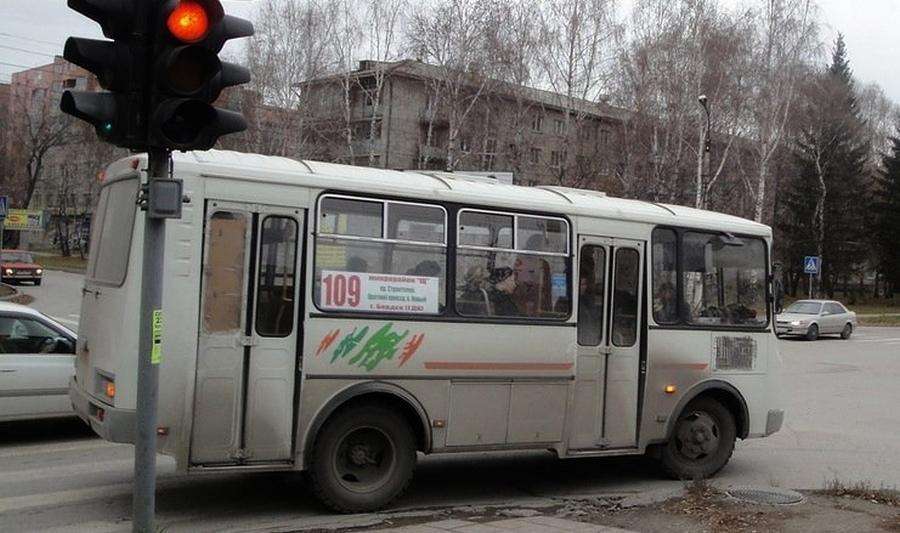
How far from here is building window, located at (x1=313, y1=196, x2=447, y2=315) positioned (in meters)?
7.56

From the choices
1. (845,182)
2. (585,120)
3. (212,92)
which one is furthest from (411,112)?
(212,92)

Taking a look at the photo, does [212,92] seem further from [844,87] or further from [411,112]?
[844,87]

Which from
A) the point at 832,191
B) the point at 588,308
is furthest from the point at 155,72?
the point at 832,191

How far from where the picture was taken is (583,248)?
8.95 m

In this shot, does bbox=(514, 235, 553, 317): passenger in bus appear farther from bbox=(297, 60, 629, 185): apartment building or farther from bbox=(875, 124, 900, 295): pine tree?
bbox=(875, 124, 900, 295): pine tree

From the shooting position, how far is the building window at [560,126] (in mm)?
49231

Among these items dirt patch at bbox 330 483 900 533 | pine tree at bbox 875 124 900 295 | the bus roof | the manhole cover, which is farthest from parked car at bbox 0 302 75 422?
pine tree at bbox 875 124 900 295

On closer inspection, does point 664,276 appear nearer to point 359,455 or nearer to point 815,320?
point 359,455

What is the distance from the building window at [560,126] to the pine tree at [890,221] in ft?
106

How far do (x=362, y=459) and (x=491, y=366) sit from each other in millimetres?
1387

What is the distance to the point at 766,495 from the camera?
8734mm

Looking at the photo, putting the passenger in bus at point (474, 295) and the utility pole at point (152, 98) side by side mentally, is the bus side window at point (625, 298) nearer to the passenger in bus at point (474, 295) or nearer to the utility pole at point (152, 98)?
the passenger in bus at point (474, 295)

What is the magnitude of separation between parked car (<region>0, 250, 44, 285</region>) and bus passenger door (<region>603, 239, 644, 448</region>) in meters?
43.2

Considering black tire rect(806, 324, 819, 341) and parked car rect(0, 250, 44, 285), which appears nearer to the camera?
black tire rect(806, 324, 819, 341)
